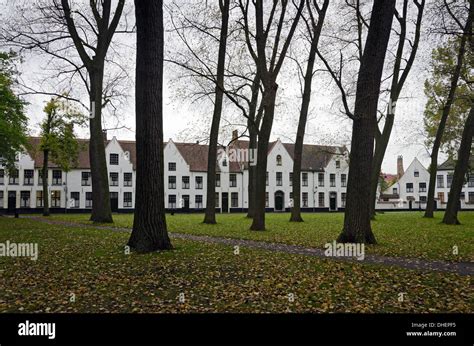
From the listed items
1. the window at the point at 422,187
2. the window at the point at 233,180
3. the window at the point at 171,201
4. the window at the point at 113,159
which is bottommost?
the window at the point at 171,201

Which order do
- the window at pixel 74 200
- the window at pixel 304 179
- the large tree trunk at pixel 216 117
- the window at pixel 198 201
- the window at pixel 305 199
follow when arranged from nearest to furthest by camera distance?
1. the large tree trunk at pixel 216 117
2. the window at pixel 74 200
3. the window at pixel 198 201
4. the window at pixel 305 199
5. the window at pixel 304 179

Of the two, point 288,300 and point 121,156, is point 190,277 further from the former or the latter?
point 121,156

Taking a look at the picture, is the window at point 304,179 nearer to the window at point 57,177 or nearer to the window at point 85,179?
the window at point 85,179

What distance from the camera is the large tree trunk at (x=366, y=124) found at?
12.0m

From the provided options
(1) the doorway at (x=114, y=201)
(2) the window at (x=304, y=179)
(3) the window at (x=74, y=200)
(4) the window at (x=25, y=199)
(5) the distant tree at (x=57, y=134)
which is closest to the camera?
(5) the distant tree at (x=57, y=134)

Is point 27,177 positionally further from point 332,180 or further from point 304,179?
point 332,180

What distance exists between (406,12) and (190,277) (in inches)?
796

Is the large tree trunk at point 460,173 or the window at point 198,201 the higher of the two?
the large tree trunk at point 460,173

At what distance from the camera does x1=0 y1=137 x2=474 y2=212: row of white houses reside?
52.9 metres

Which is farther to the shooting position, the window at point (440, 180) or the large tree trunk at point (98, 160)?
the window at point (440, 180)

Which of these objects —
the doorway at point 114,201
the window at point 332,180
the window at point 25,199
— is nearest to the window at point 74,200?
the doorway at point 114,201

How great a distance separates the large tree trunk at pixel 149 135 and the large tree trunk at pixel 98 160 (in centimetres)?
1292

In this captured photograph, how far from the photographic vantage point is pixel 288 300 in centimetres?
614

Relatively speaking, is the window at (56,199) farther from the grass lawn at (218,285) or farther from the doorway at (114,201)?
the grass lawn at (218,285)
